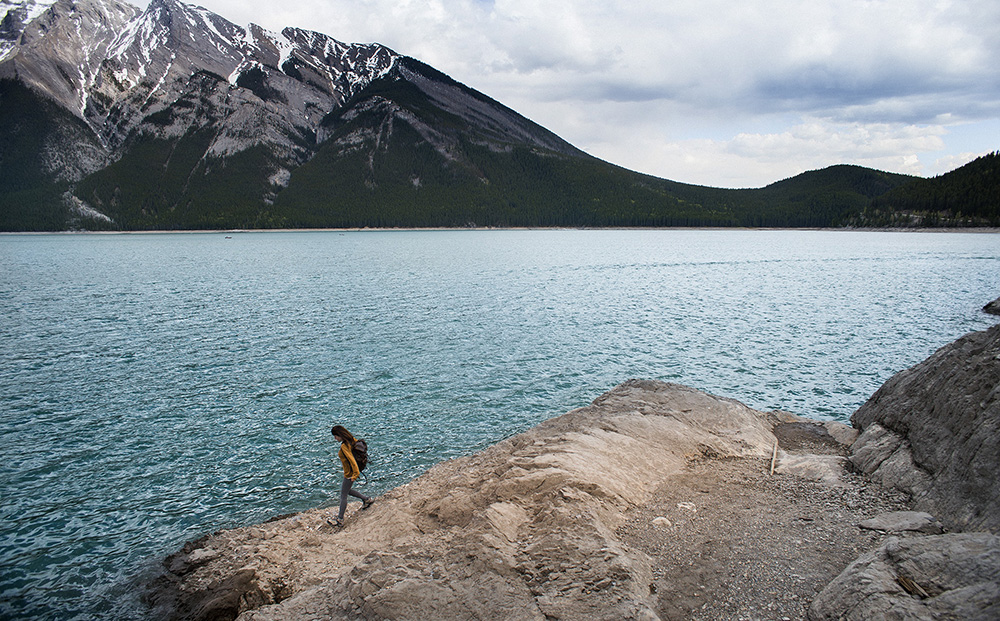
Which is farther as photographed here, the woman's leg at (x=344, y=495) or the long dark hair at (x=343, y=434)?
the woman's leg at (x=344, y=495)

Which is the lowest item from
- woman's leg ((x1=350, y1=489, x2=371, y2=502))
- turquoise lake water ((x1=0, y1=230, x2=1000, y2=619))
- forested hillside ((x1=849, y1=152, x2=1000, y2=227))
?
turquoise lake water ((x1=0, y1=230, x2=1000, y2=619))

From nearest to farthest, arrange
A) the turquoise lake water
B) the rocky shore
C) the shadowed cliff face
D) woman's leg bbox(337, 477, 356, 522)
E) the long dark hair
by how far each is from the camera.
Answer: the rocky shore
the shadowed cliff face
the long dark hair
woman's leg bbox(337, 477, 356, 522)
the turquoise lake water

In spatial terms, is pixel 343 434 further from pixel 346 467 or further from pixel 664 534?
pixel 664 534

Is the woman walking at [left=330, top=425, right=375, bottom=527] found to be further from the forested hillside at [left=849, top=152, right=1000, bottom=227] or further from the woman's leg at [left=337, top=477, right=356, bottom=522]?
the forested hillside at [left=849, top=152, right=1000, bottom=227]

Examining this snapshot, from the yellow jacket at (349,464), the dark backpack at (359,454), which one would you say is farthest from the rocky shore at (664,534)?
the dark backpack at (359,454)

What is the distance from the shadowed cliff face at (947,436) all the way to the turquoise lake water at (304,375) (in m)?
6.00

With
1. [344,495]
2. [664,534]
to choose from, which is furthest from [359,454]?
[664,534]

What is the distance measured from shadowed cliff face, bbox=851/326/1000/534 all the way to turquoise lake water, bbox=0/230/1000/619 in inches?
236

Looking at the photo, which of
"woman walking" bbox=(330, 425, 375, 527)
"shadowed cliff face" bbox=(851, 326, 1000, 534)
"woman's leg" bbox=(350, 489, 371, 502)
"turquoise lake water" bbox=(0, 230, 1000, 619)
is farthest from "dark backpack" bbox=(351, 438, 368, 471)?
"shadowed cliff face" bbox=(851, 326, 1000, 534)

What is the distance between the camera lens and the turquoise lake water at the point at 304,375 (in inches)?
449

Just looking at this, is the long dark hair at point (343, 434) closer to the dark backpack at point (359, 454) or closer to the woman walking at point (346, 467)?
the woman walking at point (346, 467)

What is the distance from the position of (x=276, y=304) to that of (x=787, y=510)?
3746 cm

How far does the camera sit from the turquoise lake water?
37.4 ft

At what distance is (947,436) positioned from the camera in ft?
31.9
